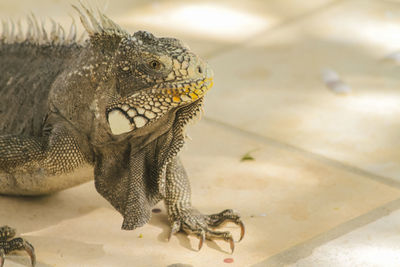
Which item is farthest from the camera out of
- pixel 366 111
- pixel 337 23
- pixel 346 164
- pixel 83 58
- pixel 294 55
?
pixel 337 23

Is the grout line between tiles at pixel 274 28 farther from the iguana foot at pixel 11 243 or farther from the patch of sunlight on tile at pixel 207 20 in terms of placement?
the iguana foot at pixel 11 243

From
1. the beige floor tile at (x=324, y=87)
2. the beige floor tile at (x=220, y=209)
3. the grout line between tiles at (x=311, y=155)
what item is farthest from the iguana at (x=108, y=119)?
the beige floor tile at (x=324, y=87)

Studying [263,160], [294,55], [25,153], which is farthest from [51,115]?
[294,55]

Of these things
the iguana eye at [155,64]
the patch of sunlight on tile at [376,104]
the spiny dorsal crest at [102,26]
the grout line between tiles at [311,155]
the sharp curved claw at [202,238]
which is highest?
the spiny dorsal crest at [102,26]

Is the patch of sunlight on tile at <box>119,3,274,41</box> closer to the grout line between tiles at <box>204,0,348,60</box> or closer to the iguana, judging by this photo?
the grout line between tiles at <box>204,0,348,60</box>

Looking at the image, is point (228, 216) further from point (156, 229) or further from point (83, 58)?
point (83, 58)

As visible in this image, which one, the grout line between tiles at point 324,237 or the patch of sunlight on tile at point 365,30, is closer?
the grout line between tiles at point 324,237

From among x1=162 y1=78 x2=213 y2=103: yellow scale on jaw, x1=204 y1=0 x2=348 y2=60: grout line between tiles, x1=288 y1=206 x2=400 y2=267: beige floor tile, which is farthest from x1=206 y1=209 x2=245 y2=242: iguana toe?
x1=204 y1=0 x2=348 y2=60: grout line between tiles
